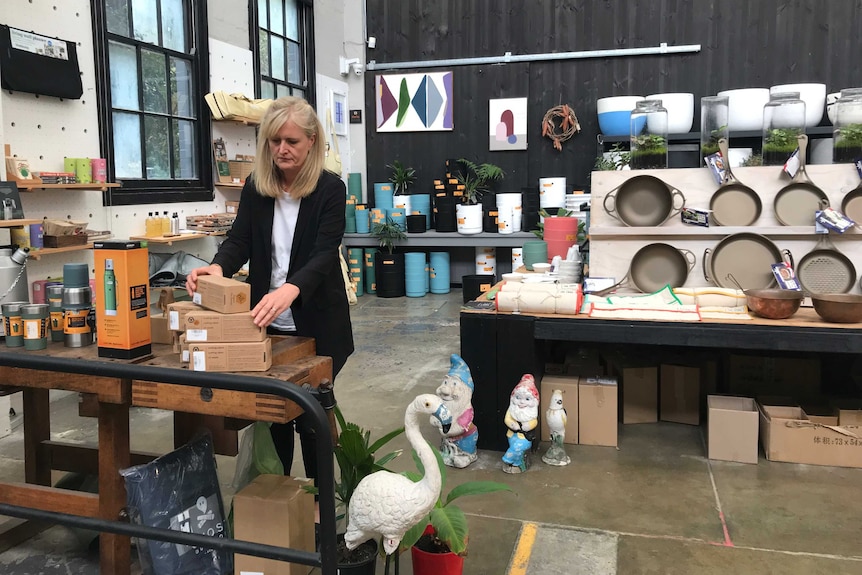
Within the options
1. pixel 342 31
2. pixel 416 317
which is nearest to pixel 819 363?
pixel 416 317

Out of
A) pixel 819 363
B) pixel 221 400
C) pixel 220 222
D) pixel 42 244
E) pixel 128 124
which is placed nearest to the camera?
pixel 221 400

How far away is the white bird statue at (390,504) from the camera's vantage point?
182cm

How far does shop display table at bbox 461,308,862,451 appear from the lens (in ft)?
9.71

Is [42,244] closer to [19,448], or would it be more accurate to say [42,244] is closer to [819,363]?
[19,448]

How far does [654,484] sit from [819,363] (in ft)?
4.55

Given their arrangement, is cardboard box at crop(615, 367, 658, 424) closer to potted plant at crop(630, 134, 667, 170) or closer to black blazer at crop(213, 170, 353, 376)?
potted plant at crop(630, 134, 667, 170)

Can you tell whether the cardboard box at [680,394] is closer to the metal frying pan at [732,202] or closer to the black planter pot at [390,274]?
the metal frying pan at [732,202]

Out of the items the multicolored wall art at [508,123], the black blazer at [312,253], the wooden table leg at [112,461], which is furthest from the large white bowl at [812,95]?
the wooden table leg at [112,461]

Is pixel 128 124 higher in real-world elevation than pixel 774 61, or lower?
lower

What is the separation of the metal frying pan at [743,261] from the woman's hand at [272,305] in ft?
7.77

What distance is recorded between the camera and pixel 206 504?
2.18m

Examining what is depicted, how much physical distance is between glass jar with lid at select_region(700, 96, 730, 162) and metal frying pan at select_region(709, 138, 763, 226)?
188mm

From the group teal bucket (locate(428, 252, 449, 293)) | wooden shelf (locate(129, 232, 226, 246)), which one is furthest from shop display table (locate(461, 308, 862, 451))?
teal bucket (locate(428, 252, 449, 293))

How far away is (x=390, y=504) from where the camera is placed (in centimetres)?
181
